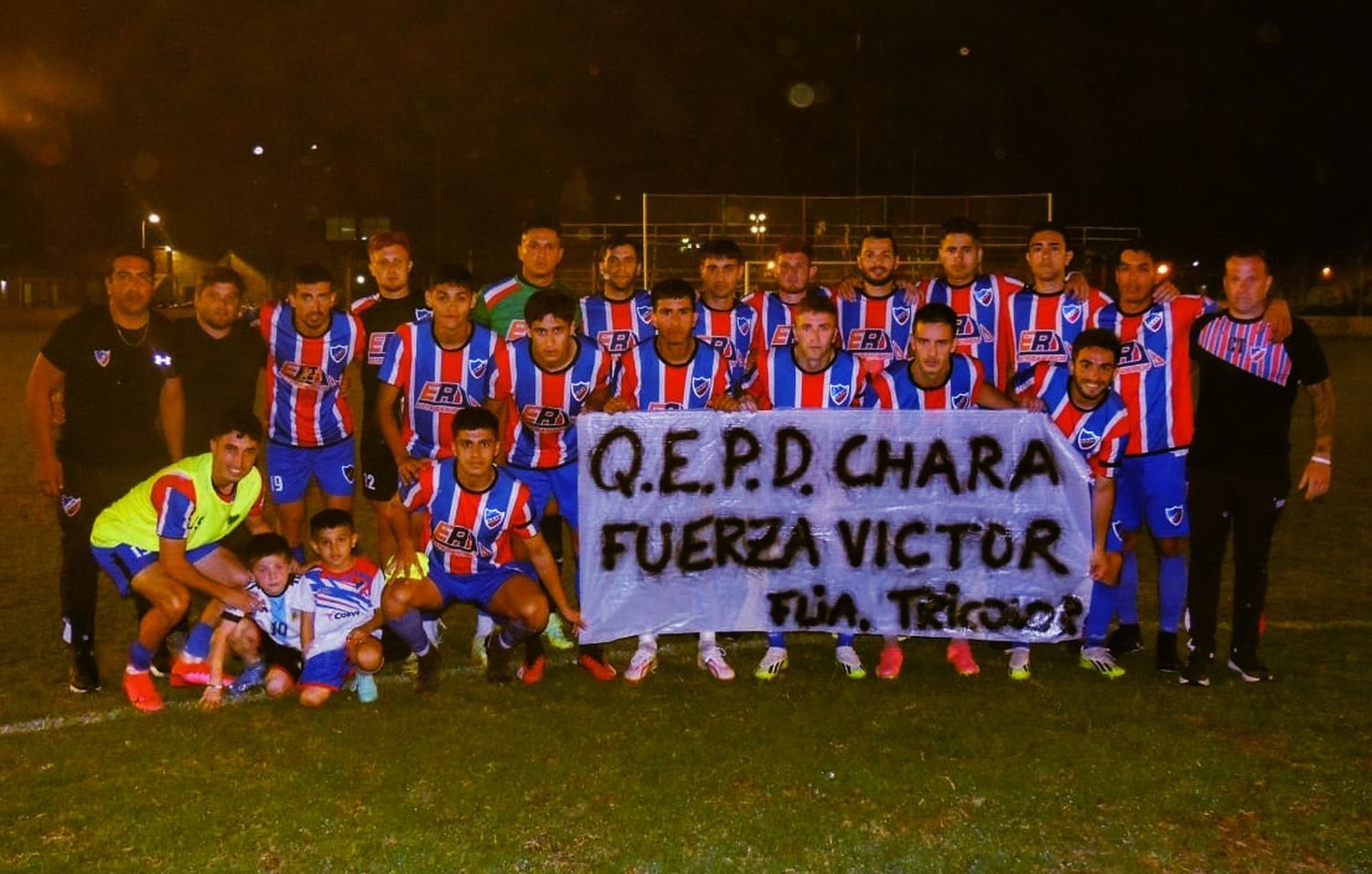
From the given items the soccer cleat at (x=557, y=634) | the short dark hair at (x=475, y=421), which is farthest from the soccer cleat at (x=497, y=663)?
the short dark hair at (x=475, y=421)

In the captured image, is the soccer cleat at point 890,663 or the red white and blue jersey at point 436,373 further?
the red white and blue jersey at point 436,373

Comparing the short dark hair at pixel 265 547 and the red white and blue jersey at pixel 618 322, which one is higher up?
the red white and blue jersey at pixel 618 322

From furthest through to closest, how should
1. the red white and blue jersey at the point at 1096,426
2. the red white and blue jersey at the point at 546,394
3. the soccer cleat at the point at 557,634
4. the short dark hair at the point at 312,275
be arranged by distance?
the soccer cleat at the point at 557,634
the short dark hair at the point at 312,275
the red white and blue jersey at the point at 546,394
the red white and blue jersey at the point at 1096,426

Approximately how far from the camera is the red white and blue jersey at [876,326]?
6.18 m

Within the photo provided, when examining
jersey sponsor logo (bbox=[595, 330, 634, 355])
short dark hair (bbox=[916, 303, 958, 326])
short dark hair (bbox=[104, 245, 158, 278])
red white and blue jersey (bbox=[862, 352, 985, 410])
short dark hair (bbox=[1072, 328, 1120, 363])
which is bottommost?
red white and blue jersey (bbox=[862, 352, 985, 410])

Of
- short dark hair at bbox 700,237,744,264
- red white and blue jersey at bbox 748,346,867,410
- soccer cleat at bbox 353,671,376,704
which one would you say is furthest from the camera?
short dark hair at bbox 700,237,744,264

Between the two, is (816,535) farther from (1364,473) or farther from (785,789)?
(1364,473)

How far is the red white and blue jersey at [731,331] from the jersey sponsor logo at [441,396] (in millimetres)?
1404

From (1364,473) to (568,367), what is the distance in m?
9.20

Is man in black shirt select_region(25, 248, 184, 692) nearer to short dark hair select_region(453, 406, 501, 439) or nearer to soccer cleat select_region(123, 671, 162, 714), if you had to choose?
soccer cleat select_region(123, 671, 162, 714)

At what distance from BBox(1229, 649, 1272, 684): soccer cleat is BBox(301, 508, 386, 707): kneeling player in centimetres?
403

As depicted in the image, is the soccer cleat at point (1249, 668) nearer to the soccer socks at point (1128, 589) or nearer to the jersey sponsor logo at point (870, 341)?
the soccer socks at point (1128, 589)

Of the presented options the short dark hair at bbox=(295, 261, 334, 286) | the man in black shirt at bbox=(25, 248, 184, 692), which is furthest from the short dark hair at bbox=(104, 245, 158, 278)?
the short dark hair at bbox=(295, 261, 334, 286)

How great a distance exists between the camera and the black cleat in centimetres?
530
